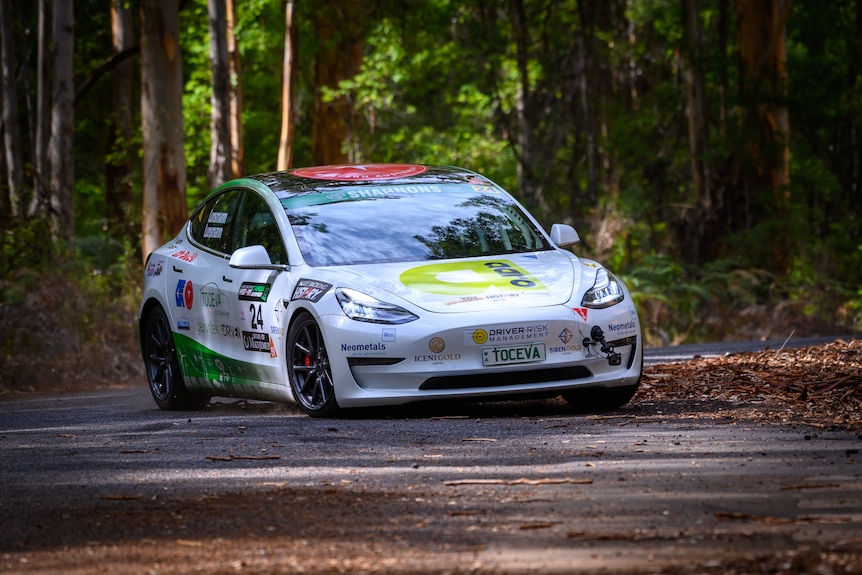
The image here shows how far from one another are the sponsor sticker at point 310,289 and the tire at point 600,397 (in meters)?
1.69

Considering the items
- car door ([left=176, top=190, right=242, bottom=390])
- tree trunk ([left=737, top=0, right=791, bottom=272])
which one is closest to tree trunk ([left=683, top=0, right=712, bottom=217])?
tree trunk ([left=737, top=0, right=791, bottom=272])

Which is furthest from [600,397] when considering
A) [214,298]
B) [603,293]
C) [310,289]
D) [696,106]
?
[696,106]

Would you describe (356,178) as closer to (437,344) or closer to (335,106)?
(437,344)

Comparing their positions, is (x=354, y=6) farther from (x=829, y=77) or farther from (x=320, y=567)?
(x=320, y=567)

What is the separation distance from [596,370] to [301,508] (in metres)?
3.69

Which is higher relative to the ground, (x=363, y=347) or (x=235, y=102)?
(x=235, y=102)

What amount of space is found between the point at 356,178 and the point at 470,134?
91.6ft

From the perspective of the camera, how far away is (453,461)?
694 cm

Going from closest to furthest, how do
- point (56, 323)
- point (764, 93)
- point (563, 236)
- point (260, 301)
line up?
point (260, 301)
point (563, 236)
point (56, 323)
point (764, 93)

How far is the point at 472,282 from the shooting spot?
9148 millimetres

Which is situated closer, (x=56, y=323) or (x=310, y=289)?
(x=310, y=289)

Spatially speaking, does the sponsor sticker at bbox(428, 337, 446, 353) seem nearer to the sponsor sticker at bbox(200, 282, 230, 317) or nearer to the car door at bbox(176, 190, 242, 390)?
the car door at bbox(176, 190, 242, 390)

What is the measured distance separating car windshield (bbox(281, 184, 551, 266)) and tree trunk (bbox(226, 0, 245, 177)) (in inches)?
908

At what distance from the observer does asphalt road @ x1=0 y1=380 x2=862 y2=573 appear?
4723 millimetres
